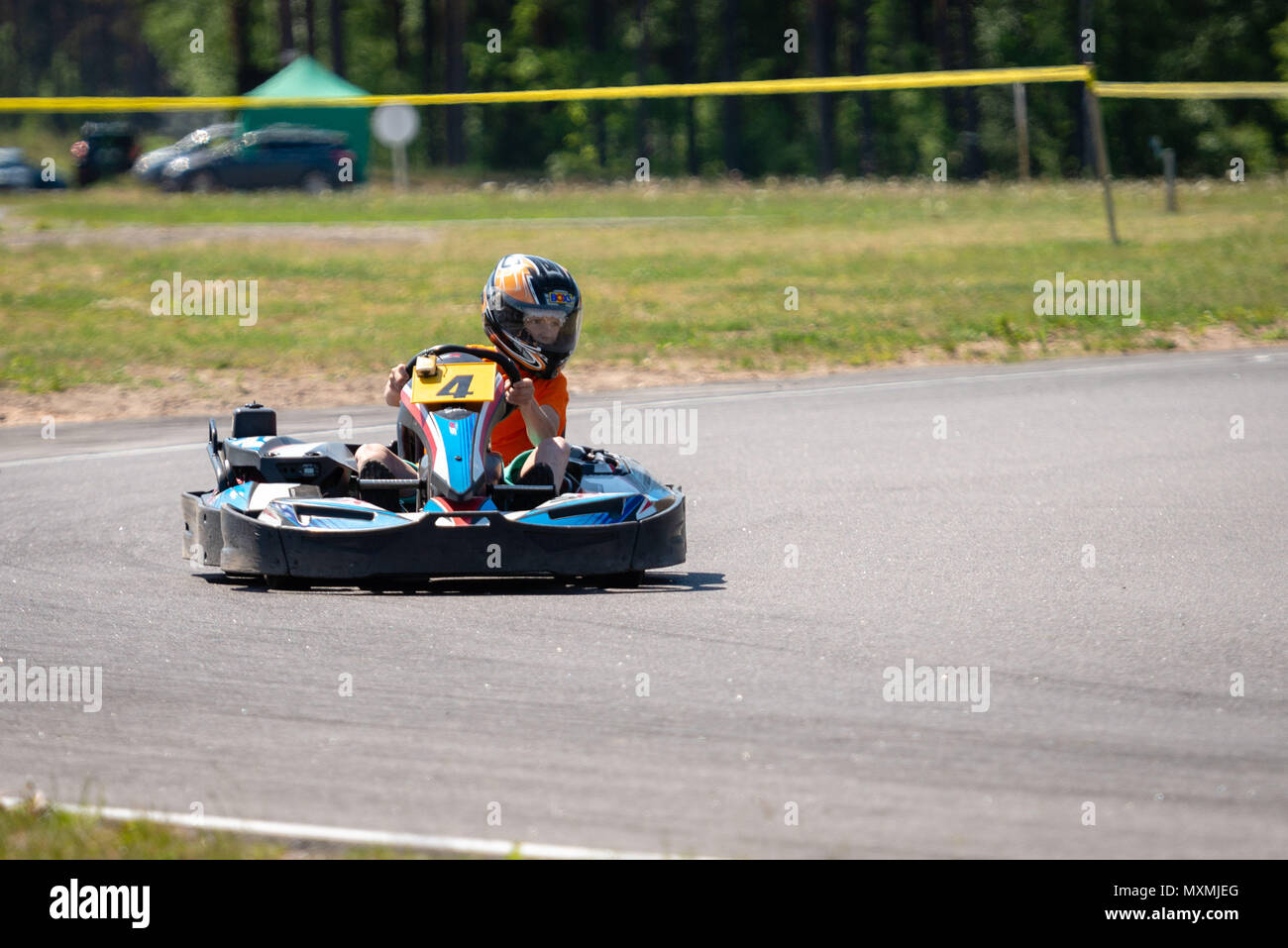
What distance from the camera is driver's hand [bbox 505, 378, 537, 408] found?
7.43m

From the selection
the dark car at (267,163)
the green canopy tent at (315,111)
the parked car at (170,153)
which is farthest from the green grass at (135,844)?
the parked car at (170,153)

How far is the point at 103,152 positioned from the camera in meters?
46.2

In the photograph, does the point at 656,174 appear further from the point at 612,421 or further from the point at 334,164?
the point at 612,421

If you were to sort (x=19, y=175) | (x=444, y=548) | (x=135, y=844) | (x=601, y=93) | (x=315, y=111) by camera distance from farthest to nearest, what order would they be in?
(x=315, y=111) < (x=19, y=175) < (x=601, y=93) < (x=444, y=548) < (x=135, y=844)

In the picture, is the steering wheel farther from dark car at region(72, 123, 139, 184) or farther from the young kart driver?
dark car at region(72, 123, 139, 184)

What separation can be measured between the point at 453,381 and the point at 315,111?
3893cm

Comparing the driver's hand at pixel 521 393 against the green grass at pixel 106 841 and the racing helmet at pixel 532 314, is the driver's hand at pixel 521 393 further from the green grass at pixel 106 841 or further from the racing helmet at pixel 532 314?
the green grass at pixel 106 841

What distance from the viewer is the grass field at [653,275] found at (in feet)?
55.1

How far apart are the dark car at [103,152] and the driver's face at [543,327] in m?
39.4

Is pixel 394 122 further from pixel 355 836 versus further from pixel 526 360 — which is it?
pixel 355 836

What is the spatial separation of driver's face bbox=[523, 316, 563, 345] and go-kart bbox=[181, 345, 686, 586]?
21cm

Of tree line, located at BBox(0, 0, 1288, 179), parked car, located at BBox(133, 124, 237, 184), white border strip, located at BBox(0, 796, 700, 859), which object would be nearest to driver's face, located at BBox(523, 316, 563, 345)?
white border strip, located at BBox(0, 796, 700, 859)

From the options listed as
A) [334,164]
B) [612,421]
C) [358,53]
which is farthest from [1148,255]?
[358,53]

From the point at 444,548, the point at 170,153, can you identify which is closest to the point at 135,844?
the point at 444,548
